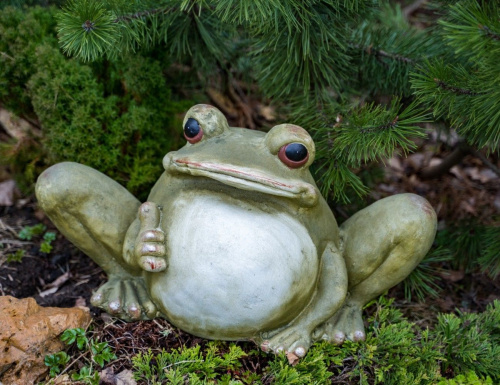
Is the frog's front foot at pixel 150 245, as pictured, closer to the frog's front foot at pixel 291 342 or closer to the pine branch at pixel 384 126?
the frog's front foot at pixel 291 342

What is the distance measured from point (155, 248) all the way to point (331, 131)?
96 cm

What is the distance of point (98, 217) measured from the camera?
242 centimetres

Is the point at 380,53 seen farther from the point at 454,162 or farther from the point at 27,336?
the point at 27,336

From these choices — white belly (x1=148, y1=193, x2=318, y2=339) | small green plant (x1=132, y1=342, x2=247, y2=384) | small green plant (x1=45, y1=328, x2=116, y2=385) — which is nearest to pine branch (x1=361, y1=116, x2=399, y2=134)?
white belly (x1=148, y1=193, x2=318, y2=339)

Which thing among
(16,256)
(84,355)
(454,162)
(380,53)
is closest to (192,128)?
(84,355)

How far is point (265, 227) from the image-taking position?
85.1 inches

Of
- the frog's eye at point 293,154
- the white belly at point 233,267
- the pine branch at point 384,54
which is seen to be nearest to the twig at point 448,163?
the pine branch at point 384,54

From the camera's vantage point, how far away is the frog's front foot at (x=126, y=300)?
2.40 meters

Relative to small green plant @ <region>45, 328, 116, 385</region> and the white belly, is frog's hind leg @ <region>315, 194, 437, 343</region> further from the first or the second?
small green plant @ <region>45, 328, 116, 385</region>

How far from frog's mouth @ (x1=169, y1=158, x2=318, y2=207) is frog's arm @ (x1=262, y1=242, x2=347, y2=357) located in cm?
36

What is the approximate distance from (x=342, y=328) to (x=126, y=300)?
0.91 m

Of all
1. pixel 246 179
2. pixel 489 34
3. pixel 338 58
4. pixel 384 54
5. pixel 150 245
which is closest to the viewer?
pixel 489 34

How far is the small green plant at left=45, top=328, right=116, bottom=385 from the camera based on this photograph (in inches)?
88.7

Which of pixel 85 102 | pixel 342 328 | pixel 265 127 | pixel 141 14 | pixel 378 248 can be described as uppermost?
pixel 141 14
